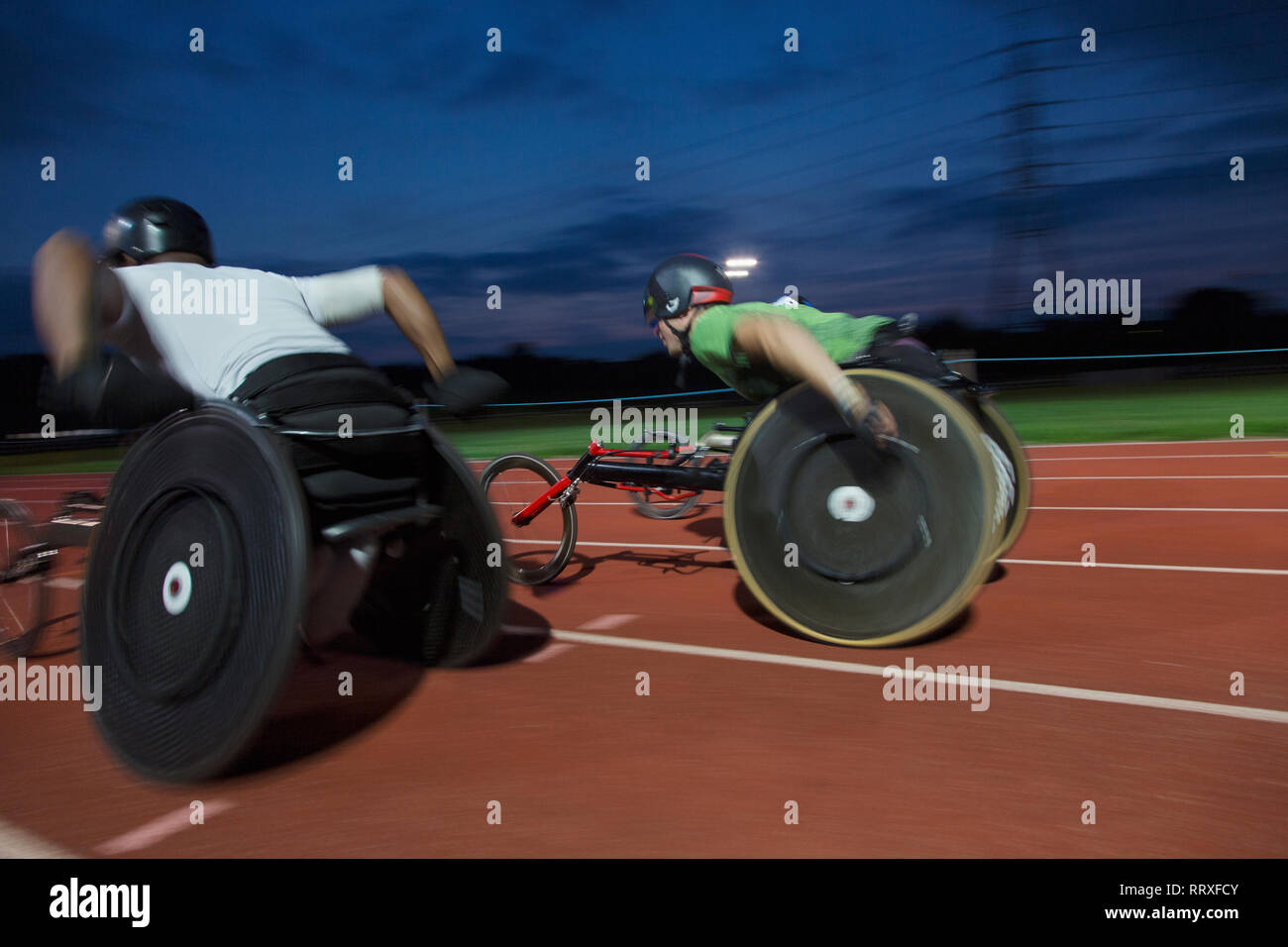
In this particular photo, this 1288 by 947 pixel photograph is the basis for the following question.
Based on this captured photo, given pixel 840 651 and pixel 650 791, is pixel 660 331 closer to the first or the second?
pixel 840 651

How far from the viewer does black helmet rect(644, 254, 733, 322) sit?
488 centimetres

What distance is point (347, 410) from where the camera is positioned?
9.73 feet


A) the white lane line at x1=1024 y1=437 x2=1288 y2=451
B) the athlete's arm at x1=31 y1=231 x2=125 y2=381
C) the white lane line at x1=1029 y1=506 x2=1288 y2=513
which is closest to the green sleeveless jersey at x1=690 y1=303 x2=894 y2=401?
the athlete's arm at x1=31 y1=231 x2=125 y2=381

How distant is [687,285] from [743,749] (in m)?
2.69

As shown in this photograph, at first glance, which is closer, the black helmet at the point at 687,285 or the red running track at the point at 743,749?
the red running track at the point at 743,749

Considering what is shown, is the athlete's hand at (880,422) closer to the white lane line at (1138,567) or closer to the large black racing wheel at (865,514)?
the large black racing wheel at (865,514)

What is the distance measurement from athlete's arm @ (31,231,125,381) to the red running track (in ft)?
4.54

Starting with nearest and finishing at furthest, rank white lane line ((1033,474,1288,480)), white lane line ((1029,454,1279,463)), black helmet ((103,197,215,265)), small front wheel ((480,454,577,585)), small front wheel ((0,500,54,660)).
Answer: black helmet ((103,197,215,265)), small front wheel ((0,500,54,660)), small front wheel ((480,454,577,585)), white lane line ((1033,474,1288,480)), white lane line ((1029,454,1279,463))

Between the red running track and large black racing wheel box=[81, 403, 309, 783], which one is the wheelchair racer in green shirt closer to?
the red running track

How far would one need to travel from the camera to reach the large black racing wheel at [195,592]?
2557mm

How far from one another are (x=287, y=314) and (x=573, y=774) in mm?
1852

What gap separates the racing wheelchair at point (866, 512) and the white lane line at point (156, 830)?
2245 mm

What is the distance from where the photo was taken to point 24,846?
2.55 meters

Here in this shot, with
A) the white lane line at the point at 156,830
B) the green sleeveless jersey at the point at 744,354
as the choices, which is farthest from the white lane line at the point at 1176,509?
the white lane line at the point at 156,830
